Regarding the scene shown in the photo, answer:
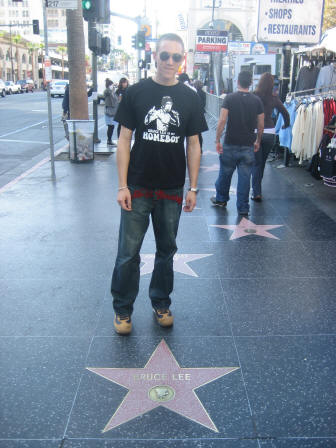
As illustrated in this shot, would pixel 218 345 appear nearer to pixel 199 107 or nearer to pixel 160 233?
pixel 160 233

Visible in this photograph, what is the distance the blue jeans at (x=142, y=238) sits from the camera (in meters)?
3.41

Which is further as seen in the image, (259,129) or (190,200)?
(259,129)

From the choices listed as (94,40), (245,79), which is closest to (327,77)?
(245,79)

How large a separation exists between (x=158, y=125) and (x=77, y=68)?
9.80 m

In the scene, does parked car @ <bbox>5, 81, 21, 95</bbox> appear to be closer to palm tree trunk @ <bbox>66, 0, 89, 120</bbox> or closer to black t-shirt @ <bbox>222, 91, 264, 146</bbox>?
palm tree trunk @ <bbox>66, 0, 89, 120</bbox>

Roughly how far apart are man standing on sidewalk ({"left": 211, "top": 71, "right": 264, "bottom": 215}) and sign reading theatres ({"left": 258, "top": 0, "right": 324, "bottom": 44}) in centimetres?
745

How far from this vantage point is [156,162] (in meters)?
3.29

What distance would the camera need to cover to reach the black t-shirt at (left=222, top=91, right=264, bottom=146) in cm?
657

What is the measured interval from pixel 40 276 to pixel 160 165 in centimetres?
212

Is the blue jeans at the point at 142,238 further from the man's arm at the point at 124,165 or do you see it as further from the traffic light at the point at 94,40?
the traffic light at the point at 94,40

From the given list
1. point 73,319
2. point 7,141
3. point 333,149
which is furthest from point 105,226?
point 7,141

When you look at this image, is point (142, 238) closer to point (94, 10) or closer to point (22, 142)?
point (94, 10)

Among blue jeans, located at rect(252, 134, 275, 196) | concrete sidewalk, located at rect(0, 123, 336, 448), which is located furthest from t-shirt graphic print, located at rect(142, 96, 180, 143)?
blue jeans, located at rect(252, 134, 275, 196)

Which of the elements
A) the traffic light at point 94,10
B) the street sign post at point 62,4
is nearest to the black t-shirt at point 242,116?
the street sign post at point 62,4
